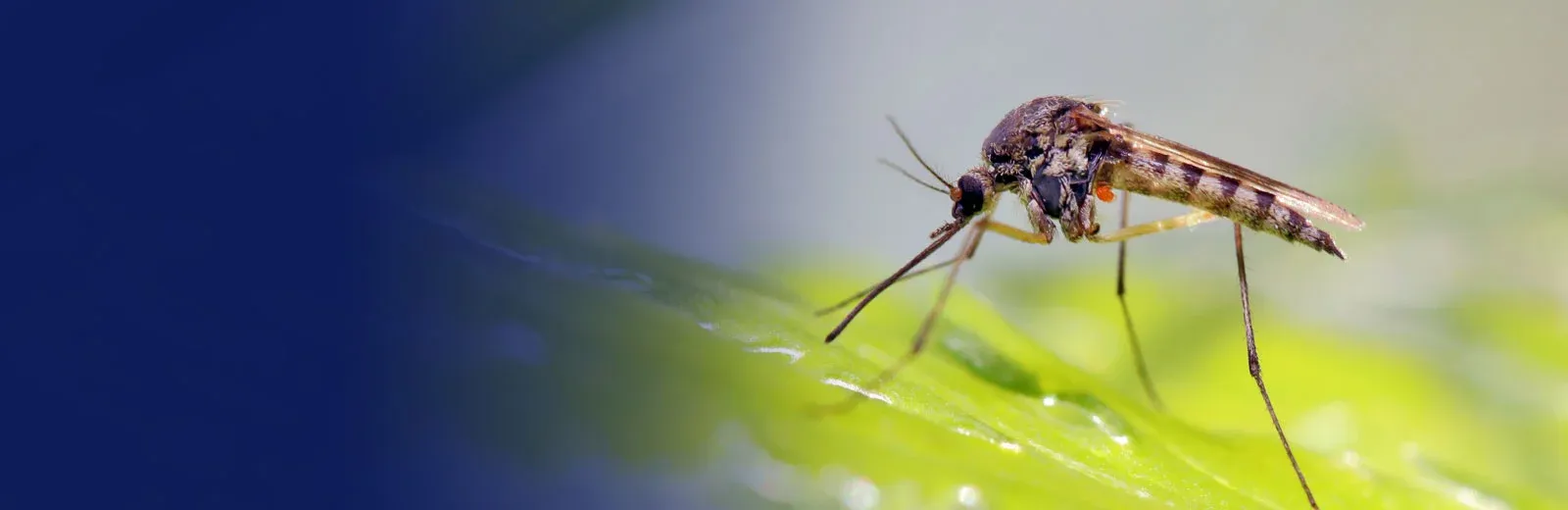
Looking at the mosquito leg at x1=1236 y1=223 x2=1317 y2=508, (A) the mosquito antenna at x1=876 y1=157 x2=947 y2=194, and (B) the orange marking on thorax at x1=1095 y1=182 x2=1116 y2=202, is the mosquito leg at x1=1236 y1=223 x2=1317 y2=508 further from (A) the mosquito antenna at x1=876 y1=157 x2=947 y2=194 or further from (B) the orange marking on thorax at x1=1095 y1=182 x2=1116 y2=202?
(A) the mosquito antenna at x1=876 y1=157 x2=947 y2=194

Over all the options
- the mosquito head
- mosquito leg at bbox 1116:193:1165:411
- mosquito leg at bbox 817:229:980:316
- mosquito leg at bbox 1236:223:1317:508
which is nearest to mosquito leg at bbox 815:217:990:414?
mosquito leg at bbox 817:229:980:316

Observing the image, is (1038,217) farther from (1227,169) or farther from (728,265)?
(728,265)

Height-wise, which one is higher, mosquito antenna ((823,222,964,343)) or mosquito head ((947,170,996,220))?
mosquito head ((947,170,996,220))

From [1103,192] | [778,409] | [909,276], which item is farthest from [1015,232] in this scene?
[778,409]

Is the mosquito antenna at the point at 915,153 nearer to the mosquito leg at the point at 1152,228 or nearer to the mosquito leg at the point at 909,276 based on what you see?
the mosquito leg at the point at 909,276

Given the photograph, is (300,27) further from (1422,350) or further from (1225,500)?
(1422,350)

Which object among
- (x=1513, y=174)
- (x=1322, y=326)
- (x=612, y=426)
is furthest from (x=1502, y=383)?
(x=612, y=426)

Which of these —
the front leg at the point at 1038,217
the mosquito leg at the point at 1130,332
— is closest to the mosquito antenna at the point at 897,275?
the front leg at the point at 1038,217
